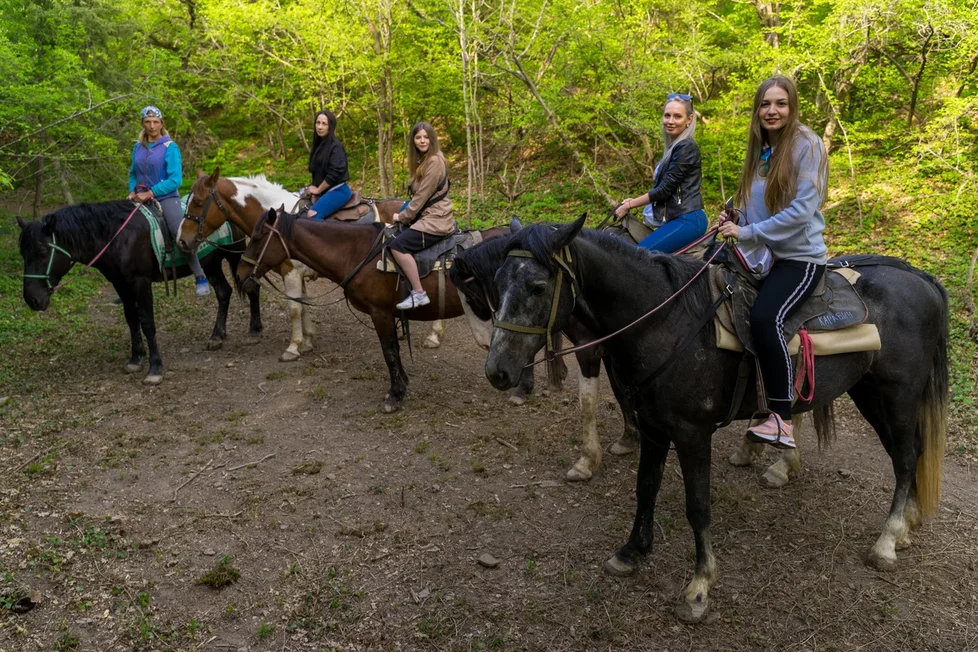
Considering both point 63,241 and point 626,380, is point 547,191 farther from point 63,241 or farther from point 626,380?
point 626,380

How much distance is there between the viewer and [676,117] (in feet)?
14.6

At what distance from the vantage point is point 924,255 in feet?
28.3

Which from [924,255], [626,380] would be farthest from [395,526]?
[924,255]

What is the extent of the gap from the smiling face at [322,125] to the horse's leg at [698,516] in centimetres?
592

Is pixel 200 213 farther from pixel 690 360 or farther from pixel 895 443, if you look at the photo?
pixel 895 443

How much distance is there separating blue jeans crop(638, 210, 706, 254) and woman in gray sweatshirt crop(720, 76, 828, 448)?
1.12 metres

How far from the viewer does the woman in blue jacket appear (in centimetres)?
717

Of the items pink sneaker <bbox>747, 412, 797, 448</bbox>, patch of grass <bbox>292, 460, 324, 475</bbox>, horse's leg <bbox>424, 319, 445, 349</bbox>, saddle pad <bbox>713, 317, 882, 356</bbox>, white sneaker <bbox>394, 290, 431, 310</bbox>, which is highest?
saddle pad <bbox>713, 317, 882, 356</bbox>

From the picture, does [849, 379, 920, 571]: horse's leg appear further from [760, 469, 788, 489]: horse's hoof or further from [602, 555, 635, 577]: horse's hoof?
[602, 555, 635, 577]: horse's hoof

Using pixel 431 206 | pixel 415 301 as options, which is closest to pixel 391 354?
pixel 415 301

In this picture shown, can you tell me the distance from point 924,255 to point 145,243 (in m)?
10.1

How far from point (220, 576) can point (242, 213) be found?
4.79 metres

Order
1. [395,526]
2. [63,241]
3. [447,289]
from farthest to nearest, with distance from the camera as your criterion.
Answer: [63,241] < [447,289] < [395,526]

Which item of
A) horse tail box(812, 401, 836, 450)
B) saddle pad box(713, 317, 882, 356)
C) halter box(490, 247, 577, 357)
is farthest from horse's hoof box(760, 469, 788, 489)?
halter box(490, 247, 577, 357)
